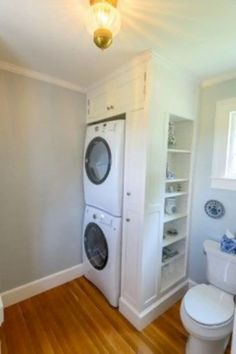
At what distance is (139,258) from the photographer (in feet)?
5.55

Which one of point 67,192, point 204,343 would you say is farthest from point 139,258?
point 67,192

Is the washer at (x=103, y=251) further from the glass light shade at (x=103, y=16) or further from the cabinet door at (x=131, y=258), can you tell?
the glass light shade at (x=103, y=16)

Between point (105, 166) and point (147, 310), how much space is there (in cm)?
134

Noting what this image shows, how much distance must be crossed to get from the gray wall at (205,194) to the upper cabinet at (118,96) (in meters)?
0.80

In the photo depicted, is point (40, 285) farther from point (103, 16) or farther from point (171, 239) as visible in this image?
point (103, 16)

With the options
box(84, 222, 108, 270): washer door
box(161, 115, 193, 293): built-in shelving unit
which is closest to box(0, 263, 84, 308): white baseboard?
box(84, 222, 108, 270): washer door

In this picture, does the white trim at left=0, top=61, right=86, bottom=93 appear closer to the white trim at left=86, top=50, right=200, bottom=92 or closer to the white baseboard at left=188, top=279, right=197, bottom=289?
the white trim at left=86, top=50, right=200, bottom=92

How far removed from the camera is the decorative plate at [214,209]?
191 cm

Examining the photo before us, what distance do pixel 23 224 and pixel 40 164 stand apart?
1.98 feet

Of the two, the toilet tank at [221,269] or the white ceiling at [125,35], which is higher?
the white ceiling at [125,35]

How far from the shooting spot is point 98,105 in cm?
211

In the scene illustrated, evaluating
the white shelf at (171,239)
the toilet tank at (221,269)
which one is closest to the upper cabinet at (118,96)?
the white shelf at (171,239)

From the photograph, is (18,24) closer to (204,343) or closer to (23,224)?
(23,224)

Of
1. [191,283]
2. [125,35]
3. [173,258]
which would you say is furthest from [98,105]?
[191,283]
